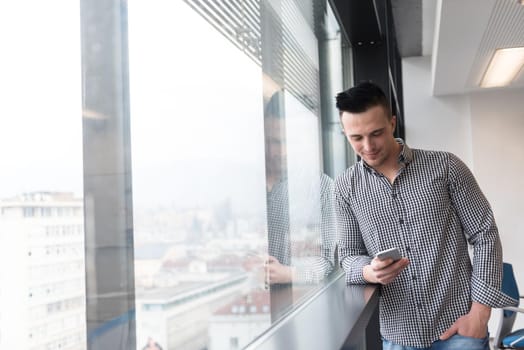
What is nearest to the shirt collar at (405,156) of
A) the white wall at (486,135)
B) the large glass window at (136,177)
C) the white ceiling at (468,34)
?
the large glass window at (136,177)

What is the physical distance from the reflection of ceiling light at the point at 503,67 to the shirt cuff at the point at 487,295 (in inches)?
149

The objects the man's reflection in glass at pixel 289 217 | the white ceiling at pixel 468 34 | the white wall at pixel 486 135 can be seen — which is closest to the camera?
the man's reflection in glass at pixel 289 217

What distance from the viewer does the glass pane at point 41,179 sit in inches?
25.1

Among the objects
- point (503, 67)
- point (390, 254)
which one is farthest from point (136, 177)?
point (503, 67)

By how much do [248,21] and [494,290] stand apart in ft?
3.60

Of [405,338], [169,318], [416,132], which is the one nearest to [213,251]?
[169,318]

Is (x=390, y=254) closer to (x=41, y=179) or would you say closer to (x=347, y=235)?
(x=347, y=235)

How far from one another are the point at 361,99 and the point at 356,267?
553 millimetres

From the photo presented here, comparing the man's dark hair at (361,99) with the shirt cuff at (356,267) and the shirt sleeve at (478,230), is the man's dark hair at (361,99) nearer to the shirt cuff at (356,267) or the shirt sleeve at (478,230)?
the shirt sleeve at (478,230)

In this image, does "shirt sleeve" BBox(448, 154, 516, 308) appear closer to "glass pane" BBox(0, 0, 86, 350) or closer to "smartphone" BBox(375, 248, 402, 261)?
"smartphone" BBox(375, 248, 402, 261)

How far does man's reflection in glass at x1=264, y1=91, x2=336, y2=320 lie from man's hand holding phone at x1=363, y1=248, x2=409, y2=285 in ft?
1.02

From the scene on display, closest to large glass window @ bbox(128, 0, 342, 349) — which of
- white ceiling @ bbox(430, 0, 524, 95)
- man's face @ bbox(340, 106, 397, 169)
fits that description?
man's face @ bbox(340, 106, 397, 169)

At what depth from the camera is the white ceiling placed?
3898 millimetres

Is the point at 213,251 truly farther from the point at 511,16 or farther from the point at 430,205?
the point at 511,16
